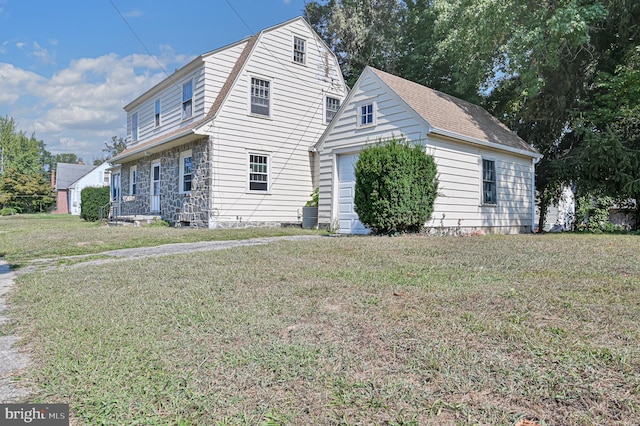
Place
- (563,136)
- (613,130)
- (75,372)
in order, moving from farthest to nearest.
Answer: (563,136) → (613,130) → (75,372)

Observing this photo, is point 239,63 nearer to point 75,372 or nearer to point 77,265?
point 77,265

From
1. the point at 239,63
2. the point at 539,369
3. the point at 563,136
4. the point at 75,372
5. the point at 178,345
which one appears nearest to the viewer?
Answer: the point at 539,369

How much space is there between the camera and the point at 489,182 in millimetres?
11969

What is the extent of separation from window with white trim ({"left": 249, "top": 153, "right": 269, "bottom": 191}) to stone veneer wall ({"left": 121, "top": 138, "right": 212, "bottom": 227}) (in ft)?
5.37

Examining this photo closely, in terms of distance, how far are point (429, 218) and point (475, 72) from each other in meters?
8.87

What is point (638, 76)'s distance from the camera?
1194 cm

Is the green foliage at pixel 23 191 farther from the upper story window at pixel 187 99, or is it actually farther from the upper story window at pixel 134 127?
the upper story window at pixel 187 99

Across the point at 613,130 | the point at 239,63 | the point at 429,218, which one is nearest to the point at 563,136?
the point at 613,130

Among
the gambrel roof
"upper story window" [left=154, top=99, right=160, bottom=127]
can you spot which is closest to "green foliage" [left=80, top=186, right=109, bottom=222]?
"upper story window" [left=154, top=99, right=160, bottom=127]

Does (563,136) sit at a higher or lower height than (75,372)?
higher

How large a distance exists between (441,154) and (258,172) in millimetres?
6701

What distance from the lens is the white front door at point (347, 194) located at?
11344 mm

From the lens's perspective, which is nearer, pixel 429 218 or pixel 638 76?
pixel 429 218

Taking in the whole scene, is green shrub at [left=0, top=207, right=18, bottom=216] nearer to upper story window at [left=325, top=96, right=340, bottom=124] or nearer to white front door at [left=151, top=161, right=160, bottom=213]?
white front door at [left=151, top=161, right=160, bottom=213]
